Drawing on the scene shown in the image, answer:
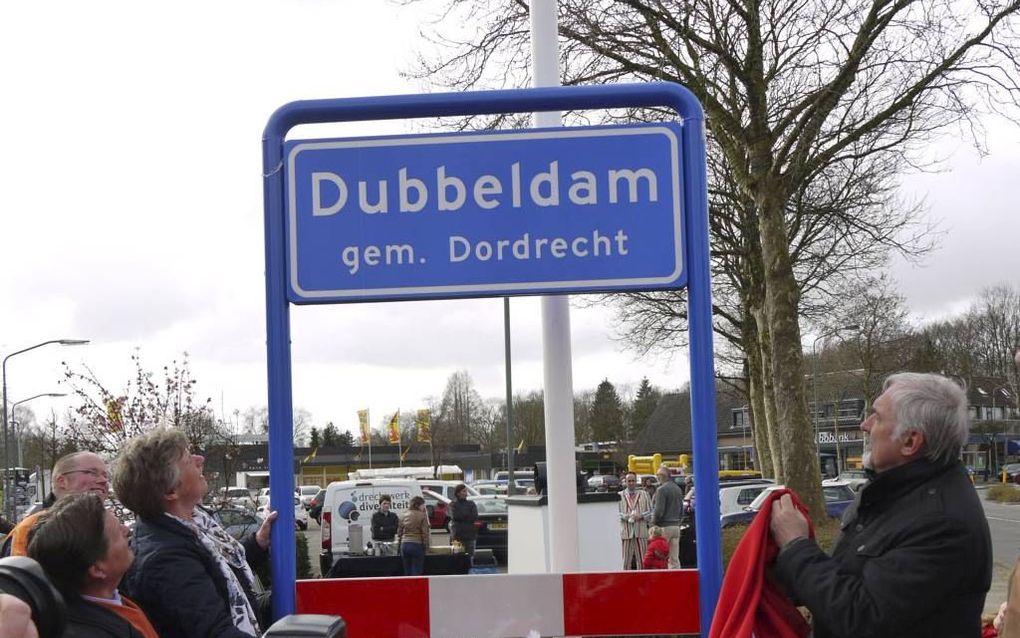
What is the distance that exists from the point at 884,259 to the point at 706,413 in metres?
22.1

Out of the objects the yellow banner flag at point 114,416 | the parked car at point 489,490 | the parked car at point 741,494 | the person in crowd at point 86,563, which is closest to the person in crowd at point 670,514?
the yellow banner flag at point 114,416

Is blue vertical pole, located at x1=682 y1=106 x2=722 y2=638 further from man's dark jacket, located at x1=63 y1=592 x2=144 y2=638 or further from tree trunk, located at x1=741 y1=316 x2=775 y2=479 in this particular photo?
tree trunk, located at x1=741 y1=316 x2=775 y2=479

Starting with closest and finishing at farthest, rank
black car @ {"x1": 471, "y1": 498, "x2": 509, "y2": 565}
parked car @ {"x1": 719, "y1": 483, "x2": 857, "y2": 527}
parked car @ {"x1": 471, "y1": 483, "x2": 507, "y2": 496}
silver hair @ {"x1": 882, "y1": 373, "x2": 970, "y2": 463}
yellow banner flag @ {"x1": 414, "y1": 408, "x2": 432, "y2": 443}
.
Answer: silver hair @ {"x1": 882, "y1": 373, "x2": 970, "y2": 463} < black car @ {"x1": 471, "y1": 498, "x2": 509, "y2": 565} < parked car @ {"x1": 719, "y1": 483, "x2": 857, "y2": 527} < parked car @ {"x1": 471, "y1": 483, "x2": 507, "y2": 496} < yellow banner flag @ {"x1": 414, "y1": 408, "x2": 432, "y2": 443}


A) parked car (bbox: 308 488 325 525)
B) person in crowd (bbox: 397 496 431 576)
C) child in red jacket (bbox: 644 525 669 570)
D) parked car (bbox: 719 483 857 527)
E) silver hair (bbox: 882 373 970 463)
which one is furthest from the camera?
parked car (bbox: 308 488 325 525)

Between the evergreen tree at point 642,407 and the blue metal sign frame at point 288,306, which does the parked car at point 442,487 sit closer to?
the blue metal sign frame at point 288,306

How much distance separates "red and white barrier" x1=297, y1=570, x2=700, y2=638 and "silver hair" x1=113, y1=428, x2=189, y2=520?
0.49 m

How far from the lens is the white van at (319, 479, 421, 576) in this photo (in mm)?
20562

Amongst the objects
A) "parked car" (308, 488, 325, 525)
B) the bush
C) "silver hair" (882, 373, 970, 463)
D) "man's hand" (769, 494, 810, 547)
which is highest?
"silver hair" (882, 373, 970, 463)

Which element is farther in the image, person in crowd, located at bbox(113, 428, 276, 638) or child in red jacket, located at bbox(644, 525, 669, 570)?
child in red jacket, located at bbox(644, 525, 669, 570)

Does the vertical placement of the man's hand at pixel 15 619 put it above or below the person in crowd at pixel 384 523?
above

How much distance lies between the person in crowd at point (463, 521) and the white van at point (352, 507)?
Result: 1031 mm

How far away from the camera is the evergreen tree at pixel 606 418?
88.8m

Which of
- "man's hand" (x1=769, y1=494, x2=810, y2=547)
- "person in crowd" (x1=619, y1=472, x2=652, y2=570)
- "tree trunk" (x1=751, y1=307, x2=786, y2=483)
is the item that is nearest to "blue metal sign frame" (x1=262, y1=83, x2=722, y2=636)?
"man's hand" (x1=769, y1=494, x2=810, y2=547)

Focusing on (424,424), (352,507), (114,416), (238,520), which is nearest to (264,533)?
(114,416)
